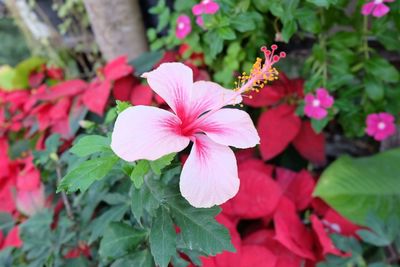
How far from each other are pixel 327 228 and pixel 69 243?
0.65 m

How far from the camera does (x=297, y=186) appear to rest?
117 centimetres

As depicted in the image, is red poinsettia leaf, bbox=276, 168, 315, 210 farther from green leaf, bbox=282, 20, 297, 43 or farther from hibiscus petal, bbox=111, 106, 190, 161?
hibiscus petal, bbox=111, 106, 190, 161

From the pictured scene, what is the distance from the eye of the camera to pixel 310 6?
3.13ft

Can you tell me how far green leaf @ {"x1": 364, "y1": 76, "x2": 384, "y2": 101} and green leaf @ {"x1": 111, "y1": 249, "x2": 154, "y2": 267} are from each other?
69 centimetres

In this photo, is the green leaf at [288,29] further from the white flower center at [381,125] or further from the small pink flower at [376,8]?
the white flower center at [381,125]

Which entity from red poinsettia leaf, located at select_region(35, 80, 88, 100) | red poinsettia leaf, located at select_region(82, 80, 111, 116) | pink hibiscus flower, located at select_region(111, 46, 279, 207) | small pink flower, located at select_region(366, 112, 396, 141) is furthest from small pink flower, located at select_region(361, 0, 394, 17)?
red poinsettia leaf, located at select_region(35, 80, 88, 100)

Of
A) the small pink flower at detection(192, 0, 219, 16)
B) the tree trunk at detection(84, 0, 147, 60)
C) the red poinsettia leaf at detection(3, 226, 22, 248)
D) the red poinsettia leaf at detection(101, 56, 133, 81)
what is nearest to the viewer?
the small pink flower at detection(192, 0, 219, 16)

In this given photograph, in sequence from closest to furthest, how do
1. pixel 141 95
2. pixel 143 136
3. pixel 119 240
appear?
pixel 143 136, pixel 119 240, pixel 141 95

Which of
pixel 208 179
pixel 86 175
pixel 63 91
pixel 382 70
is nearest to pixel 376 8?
pixel 382 70

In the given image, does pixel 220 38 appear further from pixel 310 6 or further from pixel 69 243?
pixel 69 243

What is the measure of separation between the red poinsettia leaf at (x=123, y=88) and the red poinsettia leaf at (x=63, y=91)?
5.6 inches

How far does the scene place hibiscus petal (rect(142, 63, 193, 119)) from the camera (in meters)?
0.60

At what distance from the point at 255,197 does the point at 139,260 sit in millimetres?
383

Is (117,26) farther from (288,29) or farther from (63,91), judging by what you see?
(288,29)
